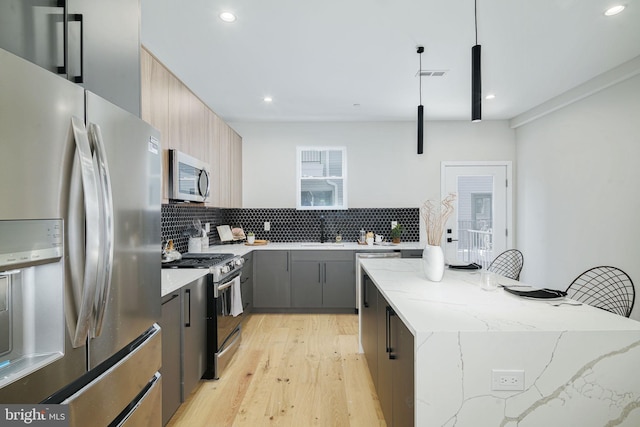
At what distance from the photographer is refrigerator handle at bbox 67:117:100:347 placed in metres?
0.94

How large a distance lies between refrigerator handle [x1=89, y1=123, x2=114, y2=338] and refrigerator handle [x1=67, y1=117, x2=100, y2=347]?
0.8 inches

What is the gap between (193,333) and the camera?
2.28 m

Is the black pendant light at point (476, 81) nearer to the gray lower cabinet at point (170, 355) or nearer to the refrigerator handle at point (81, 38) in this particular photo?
the refrigerator handle at point (81, 38)

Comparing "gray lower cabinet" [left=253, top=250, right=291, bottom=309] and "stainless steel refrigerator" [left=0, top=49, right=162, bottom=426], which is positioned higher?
"stainless steel refrigerator" [left=0, top=49, right=162, bottom=426]

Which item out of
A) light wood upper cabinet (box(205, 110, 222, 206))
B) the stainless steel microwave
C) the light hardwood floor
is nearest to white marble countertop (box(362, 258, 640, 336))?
the light hardwood floor

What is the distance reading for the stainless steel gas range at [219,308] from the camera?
2535 mm

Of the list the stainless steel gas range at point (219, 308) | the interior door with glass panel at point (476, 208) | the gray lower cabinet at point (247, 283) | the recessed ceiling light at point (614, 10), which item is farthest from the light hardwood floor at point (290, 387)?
the recessed ceiling light at point (614, 10)

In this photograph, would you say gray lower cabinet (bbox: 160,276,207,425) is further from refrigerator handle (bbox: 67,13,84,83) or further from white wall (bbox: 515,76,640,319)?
white wall (bbox: 515,76,640,319)

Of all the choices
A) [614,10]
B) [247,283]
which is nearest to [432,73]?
[614,10]

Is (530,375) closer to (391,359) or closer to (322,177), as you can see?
(391,359)

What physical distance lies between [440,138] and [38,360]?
5003mm

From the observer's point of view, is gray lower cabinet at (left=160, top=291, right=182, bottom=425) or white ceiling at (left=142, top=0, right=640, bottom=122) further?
white ceiling at (left=142, top=0, right=640, bottom=122)

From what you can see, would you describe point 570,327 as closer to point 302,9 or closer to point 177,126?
point 302,9

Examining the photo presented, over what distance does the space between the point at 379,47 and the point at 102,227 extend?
2.50m
